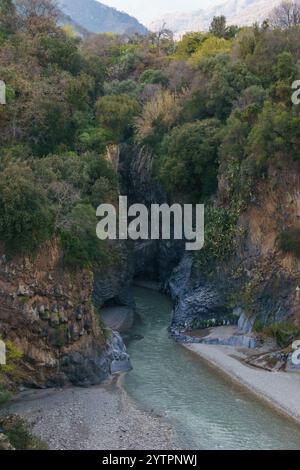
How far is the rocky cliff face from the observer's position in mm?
29391

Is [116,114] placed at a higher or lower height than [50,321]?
higher

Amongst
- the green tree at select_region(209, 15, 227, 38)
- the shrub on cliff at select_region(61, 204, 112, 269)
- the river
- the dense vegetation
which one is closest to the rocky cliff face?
the shrub on cliff at select_region(61, 204, 112, 269)

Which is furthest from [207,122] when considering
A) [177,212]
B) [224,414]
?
[224,414]

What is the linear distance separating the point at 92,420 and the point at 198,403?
17.1 ft

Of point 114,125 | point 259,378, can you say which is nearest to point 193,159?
point 114,125

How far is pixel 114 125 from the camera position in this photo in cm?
5006

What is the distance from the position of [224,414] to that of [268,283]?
12553 millimetres

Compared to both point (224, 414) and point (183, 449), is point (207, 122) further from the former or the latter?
point (183, 449)

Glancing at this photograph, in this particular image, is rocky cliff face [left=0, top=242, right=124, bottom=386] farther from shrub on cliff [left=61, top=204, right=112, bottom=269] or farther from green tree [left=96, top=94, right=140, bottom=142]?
green tree [left=96, top=94, right=140, bottom=142]

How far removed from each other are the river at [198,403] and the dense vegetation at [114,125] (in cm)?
645

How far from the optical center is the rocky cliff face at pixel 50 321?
1157 inches

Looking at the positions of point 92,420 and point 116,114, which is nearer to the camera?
point 92,420

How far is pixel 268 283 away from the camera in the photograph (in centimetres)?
3925

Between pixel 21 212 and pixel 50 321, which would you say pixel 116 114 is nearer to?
pixel 21 212
